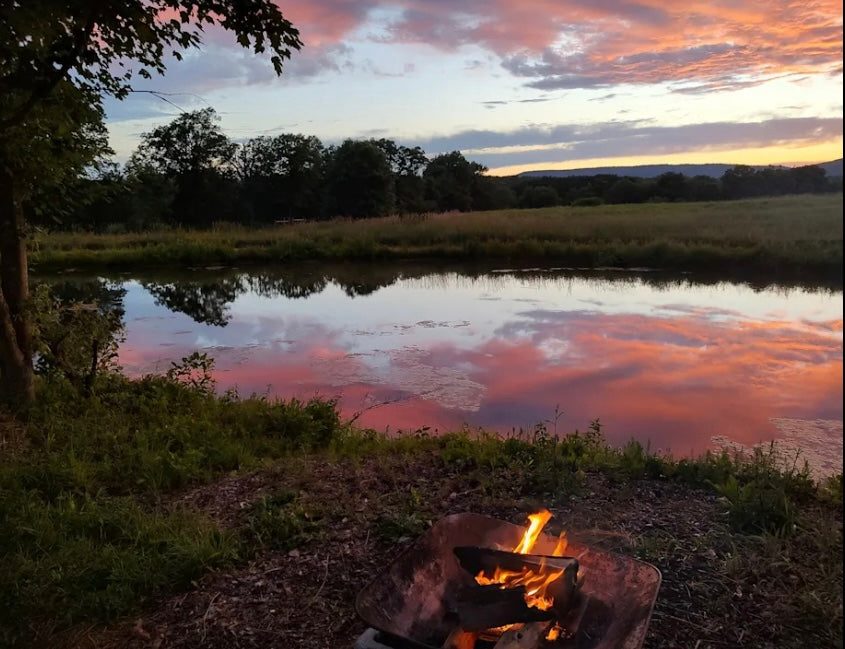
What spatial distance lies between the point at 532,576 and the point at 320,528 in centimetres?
143

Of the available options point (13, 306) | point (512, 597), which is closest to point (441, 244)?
point (13, 306)

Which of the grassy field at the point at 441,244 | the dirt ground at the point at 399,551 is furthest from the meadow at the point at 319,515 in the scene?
the grassy field at the point at 441,244

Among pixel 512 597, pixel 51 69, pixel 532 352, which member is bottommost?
pixel 532 352

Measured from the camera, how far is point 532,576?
254 centimetres

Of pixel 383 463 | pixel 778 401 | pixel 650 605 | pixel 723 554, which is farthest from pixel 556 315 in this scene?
pixel 650 605

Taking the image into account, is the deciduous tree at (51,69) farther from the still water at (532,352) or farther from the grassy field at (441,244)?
the grassy field at (441,244)

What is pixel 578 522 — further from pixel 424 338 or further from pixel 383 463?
pixel 424 338

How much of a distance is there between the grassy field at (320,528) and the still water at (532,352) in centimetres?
88

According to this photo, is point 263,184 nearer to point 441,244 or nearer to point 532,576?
point 441,244

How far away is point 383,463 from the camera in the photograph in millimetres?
4605

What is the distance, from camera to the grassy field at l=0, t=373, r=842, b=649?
284 centimetres

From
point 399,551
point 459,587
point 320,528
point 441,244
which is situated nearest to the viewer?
point 459,587

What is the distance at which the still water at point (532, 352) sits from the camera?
7113mm

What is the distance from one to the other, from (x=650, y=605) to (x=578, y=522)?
120cm
